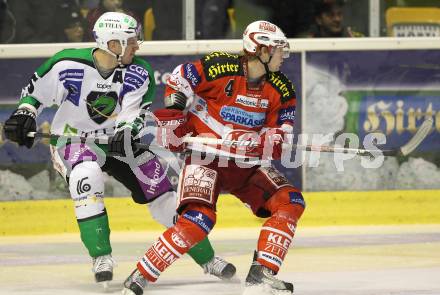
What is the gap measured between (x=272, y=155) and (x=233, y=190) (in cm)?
27

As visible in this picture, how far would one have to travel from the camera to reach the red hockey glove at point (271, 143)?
6906mm

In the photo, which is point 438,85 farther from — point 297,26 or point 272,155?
point 272,155

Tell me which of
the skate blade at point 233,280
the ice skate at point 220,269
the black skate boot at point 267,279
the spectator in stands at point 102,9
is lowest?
the skate blade at point 233,280

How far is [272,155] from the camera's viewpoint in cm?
696

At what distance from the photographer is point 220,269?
24.1 feet

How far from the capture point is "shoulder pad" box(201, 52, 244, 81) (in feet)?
22.5

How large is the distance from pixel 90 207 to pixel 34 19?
3167 mm

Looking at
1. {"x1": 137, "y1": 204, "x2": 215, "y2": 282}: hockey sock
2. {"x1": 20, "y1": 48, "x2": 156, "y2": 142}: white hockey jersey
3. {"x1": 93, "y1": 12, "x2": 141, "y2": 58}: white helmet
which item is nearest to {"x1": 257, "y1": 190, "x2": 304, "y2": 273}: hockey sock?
{"x1": 137, "y1": 204, "x2": 215, "y2": 282}: hockey sock

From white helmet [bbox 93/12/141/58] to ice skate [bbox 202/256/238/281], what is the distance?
4.06ft

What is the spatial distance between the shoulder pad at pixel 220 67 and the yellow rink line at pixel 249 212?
3096mm

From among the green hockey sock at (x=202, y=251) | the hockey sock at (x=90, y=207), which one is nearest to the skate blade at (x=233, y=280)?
the green hockey sock at (x=202, y=251)

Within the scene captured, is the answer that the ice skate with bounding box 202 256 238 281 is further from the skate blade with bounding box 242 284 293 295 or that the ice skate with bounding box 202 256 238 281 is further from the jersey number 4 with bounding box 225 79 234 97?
the jersey number 4 with bounding box 225 79 234 97

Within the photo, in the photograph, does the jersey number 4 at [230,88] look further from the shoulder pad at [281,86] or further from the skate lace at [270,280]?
the skate lace at [270,280]

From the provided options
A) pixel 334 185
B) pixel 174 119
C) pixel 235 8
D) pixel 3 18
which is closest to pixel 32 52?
pixel 3 18
